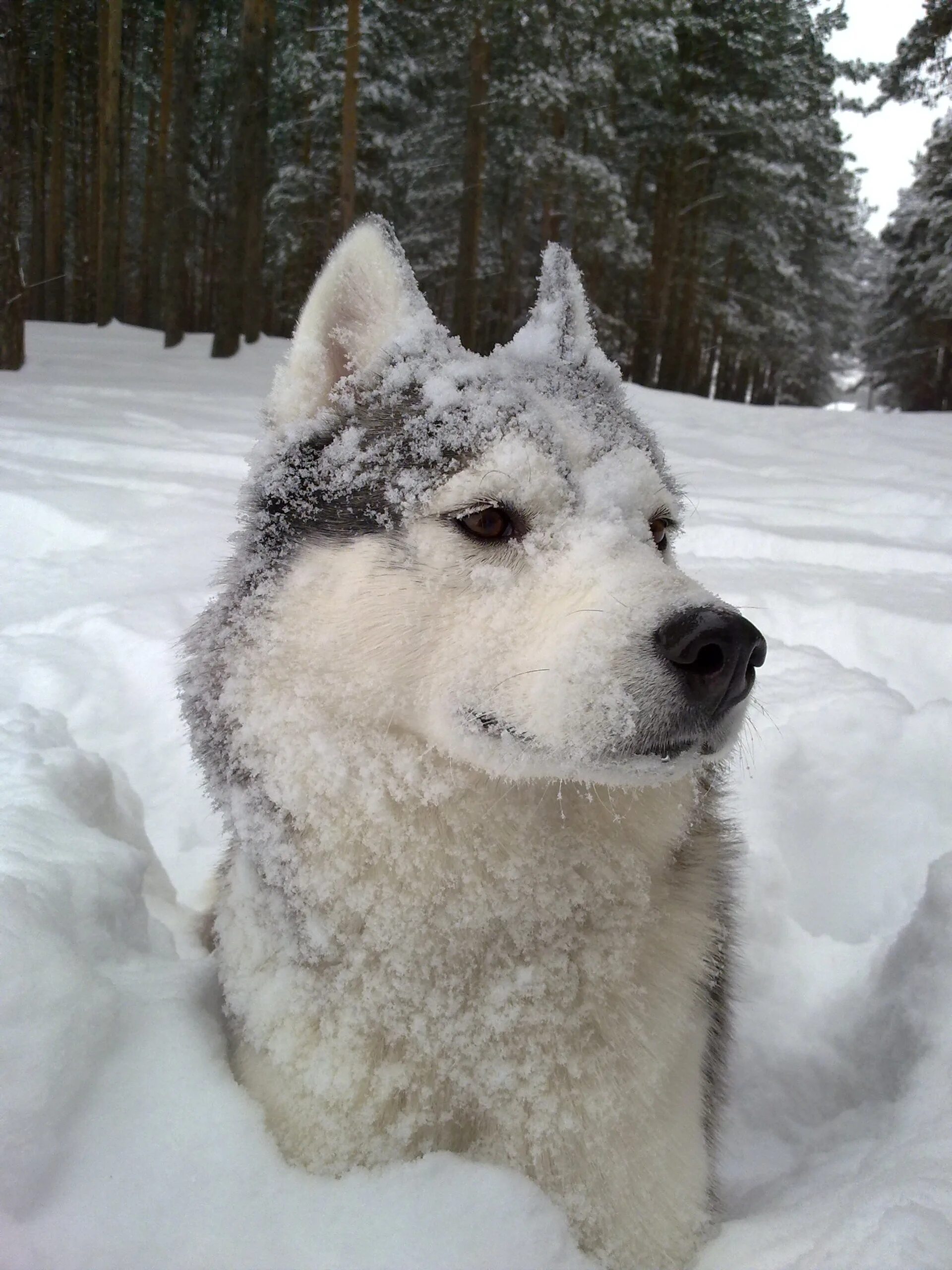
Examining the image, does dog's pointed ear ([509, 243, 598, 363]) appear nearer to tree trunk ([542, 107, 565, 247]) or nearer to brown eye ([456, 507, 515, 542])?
brown eye ([456, 507, 515, 542])

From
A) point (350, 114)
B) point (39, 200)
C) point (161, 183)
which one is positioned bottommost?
point (350, 114)

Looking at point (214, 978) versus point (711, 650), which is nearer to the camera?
point (711, 650)

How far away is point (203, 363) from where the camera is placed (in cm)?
1364

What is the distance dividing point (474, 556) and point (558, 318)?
772 millimetres

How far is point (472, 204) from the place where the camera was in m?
13.8

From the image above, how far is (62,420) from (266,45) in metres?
9.30

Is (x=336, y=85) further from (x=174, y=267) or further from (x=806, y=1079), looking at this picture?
(x=806, y=1079)

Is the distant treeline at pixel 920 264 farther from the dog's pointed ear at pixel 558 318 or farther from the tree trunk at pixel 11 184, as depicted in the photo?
the dog's pointed ear at pixel 558 318

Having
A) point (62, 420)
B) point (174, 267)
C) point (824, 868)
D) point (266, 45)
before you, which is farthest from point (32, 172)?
point (824, 868)

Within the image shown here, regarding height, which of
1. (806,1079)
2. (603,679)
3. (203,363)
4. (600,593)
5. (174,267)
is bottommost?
(806,1079)

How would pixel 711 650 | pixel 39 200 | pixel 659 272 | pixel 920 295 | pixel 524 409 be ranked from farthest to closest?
pixel 920 295 < pixel 39 200 < pixel 659 272 < pixel 524 409 < pixel 711 650

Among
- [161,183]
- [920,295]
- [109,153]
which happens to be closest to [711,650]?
[109,153]

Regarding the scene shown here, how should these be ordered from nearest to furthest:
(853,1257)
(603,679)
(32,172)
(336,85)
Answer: (853,1257) < (603,679) < (336,85) < (32,172)

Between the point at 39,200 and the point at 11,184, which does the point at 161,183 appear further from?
the point at 11,184
